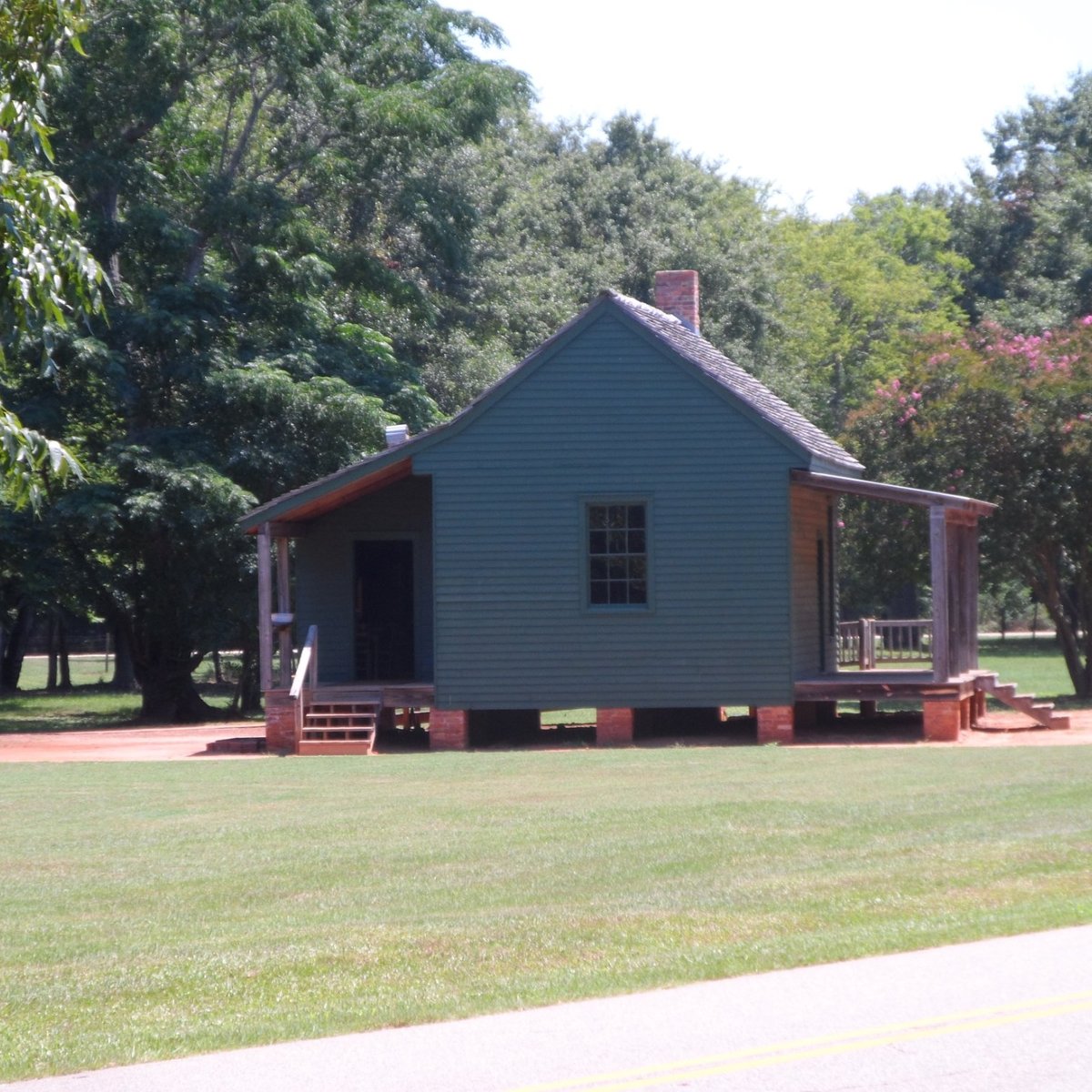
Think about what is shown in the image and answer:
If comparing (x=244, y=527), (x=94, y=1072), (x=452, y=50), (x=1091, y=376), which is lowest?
(x=94, y=1072)

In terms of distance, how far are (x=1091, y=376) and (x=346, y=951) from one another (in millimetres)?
22184

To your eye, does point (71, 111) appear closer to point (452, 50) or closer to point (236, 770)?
point (452, 50)

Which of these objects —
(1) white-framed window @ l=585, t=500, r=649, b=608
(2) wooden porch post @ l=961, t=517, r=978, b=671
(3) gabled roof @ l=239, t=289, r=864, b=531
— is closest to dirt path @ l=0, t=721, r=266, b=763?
(3) gabled roof @ l=239, t=289, r=864, b=531

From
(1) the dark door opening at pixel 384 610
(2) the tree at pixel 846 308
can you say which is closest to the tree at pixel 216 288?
(1) the dark door opening at pixel 384 610

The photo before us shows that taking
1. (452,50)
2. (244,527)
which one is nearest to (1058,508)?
(244,527)

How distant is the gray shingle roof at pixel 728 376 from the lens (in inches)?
855

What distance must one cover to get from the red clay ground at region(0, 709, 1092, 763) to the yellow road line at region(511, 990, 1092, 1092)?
13.6 m

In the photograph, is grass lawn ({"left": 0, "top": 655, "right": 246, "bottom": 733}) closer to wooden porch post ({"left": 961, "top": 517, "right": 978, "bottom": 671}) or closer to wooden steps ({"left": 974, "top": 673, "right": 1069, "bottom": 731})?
wooden porch post ({"left": 961, "top": 517, "right": 978, "bottom": 671})

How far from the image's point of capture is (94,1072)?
20.2 ft

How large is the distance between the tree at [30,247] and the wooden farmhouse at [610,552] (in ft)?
43.2

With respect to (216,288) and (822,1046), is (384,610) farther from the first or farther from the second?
(822,1046)

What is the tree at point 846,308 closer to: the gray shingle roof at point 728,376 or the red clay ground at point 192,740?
the gray shingle roof at point 728,376

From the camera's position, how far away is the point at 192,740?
24531 millimetres

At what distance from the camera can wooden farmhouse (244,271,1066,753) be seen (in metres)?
21.7
